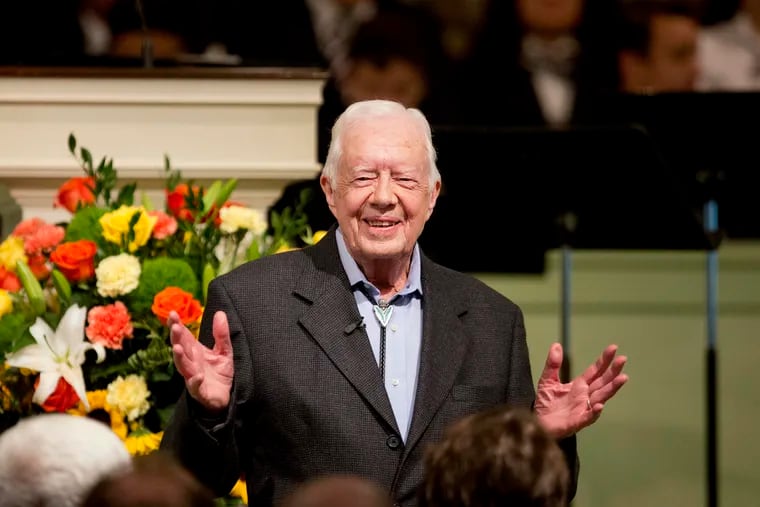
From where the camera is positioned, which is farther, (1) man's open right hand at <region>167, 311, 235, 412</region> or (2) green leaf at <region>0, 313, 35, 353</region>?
(2) green leaf at <region>0, 313, 35, 353</region>

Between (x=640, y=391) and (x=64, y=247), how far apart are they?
2.69 metres

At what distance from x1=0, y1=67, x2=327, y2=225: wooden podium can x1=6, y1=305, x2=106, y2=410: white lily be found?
1.95 ft

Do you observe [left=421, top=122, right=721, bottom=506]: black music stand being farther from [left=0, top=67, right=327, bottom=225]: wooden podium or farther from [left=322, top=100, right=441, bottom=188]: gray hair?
[left=322, top=100, right=441, bottom=188]: gray hair

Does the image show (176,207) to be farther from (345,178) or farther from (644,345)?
(644,345)

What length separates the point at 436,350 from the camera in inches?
100

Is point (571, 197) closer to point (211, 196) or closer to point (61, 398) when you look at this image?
point (211, 196)

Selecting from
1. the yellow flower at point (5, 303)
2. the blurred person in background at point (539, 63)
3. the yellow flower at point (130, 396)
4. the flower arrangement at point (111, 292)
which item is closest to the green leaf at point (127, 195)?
the flower arrangement at point (111, 292)

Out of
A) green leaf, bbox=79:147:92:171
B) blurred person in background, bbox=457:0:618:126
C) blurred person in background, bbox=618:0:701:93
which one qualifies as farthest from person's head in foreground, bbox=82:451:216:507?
blurred person in background, bbox=618:0:701:93

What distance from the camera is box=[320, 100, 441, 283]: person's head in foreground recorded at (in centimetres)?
256

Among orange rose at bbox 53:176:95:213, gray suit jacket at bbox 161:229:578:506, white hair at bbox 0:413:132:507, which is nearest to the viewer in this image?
white hair at bbox 0:413:132:507

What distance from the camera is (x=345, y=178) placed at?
2582 millimetres

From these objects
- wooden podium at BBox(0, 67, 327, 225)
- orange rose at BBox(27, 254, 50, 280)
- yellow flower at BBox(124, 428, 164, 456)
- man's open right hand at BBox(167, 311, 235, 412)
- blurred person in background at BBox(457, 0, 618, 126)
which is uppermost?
blurred person in background at BBox(457, 0, 618, 126)

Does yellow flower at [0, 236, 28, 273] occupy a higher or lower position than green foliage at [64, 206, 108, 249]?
lower

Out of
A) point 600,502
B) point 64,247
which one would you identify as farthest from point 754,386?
point 64,247
